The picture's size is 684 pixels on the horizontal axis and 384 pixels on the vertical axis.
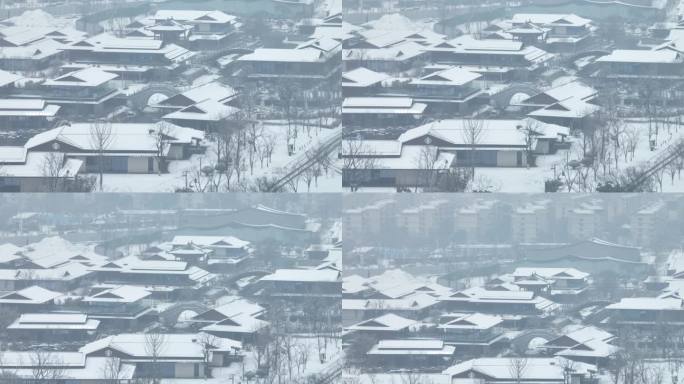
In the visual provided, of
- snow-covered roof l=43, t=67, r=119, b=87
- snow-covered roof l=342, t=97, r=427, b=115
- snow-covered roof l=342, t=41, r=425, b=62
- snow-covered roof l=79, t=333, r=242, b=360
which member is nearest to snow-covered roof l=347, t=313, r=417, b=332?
snow-covered roof l=79, t=333, r=242, b=360

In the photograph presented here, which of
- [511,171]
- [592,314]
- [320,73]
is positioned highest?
[320,73]

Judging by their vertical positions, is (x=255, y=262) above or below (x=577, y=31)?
below

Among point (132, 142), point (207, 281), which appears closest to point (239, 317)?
point (207, 281)

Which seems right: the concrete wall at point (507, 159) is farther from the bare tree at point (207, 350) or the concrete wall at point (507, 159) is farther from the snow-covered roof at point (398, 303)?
the bare tree at point (207, 350)

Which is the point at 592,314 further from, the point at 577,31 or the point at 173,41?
the point at 173,41

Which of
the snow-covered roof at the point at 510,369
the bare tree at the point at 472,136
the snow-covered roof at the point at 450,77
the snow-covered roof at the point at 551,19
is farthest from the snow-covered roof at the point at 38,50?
the snow-covered roof at the point at 510,369

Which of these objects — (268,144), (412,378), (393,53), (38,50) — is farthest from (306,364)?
(38,50)
